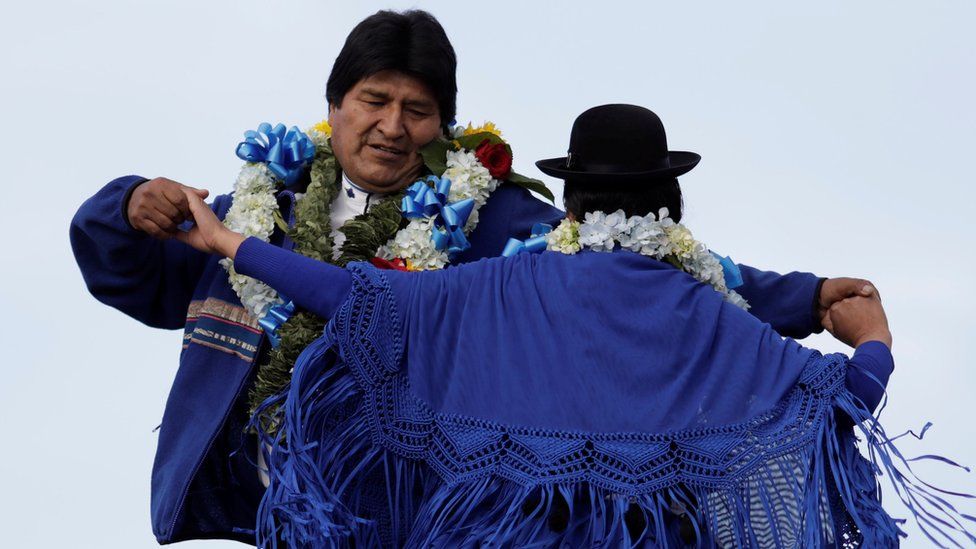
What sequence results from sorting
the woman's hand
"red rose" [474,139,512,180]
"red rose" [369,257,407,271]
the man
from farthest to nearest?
"red rose" [474,139,512,180]
the man
"red rose" [369,257,407,271]
the woman's hand

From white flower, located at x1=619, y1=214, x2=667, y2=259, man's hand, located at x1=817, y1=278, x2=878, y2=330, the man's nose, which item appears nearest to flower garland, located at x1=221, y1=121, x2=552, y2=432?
the man's nose

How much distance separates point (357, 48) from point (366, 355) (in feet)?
3.02

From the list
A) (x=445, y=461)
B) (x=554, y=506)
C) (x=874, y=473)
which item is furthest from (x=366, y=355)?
(x=874, y=473)

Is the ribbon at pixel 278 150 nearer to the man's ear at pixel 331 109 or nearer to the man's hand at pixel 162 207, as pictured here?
the man's ear at pixel 331 109

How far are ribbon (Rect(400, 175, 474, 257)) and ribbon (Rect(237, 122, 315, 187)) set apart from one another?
1.05 ft

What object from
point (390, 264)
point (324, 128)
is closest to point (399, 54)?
point (324, 128)

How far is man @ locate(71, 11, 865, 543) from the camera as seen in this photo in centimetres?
402

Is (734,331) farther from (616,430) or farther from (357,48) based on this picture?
(357,48)

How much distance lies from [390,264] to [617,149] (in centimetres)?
60

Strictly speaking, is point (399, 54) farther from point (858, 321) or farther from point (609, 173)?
point (858, 321)

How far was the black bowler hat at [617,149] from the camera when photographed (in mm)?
3697

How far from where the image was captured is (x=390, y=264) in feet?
12.8

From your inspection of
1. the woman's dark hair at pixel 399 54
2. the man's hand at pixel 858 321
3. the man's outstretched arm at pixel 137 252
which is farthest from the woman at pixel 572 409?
the woman's dark hair at pixel 399 54

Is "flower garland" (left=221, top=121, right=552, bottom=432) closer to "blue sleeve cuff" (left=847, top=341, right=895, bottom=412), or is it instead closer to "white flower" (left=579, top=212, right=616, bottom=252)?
"white flower" (left=579, top=212, right=616, bottom=252)
